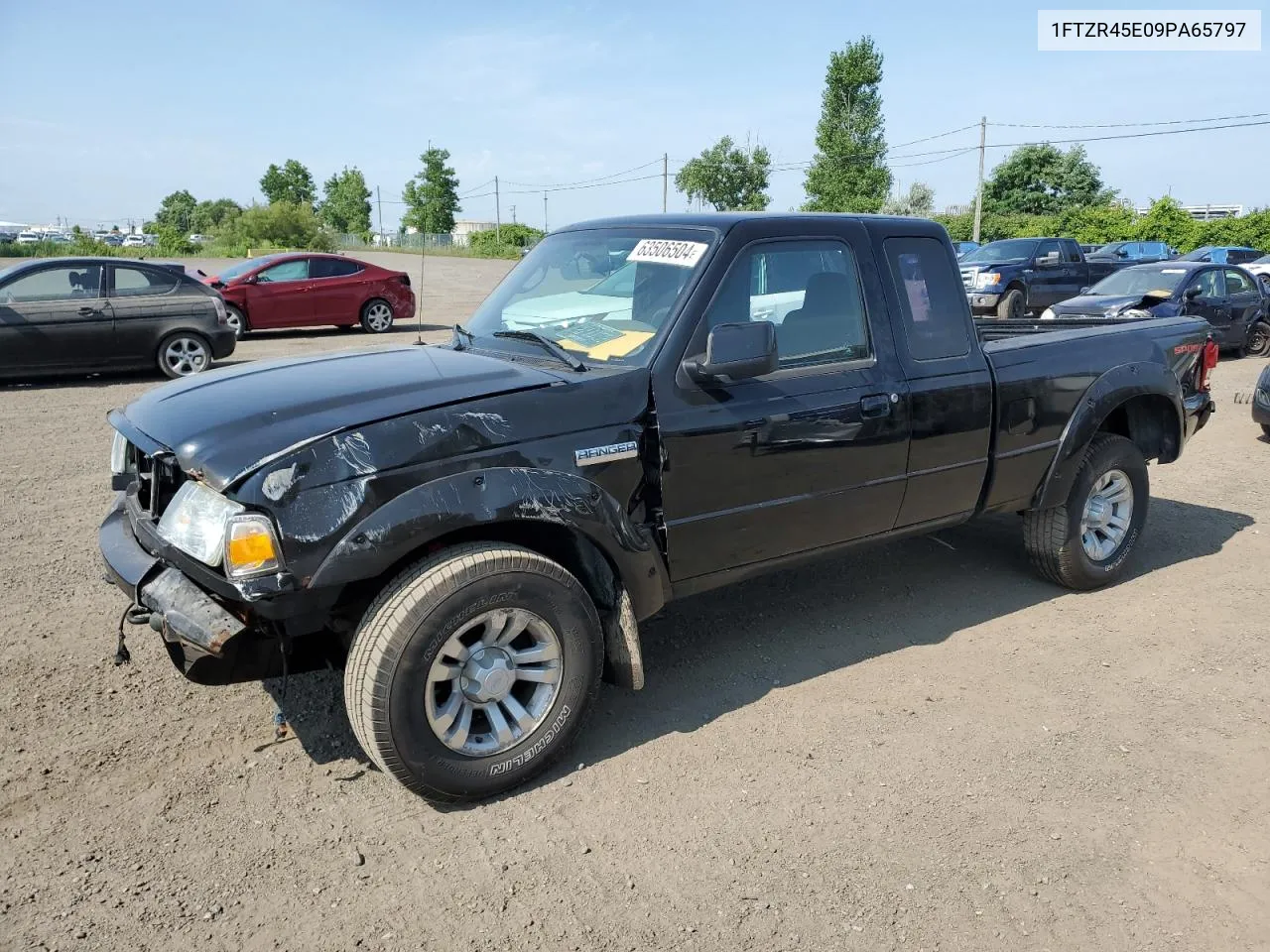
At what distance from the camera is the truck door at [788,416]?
370 cm

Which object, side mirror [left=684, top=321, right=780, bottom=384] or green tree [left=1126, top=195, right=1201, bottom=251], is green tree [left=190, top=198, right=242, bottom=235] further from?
side mirror [left=684, top=321, right=780, bottom=384]

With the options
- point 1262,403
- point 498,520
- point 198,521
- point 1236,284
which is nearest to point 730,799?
point 498,520

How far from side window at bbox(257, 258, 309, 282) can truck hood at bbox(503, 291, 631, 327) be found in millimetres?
13975

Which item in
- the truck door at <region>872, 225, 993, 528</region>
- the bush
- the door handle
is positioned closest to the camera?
the door handle

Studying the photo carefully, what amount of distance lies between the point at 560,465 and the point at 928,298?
6.84 feet

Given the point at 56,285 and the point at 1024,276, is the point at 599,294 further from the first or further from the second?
the point at 1024,276

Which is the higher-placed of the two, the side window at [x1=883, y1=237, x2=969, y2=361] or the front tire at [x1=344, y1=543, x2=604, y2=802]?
the side window at [x1=883, y1=237, x2=969, y2=361]

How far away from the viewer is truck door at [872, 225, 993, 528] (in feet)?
14.2

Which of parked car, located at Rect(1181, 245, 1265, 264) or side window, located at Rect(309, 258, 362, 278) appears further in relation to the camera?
parked car, located at Rect(1181, 245, 1265, 264)

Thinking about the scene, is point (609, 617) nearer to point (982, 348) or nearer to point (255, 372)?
point (255, 372)

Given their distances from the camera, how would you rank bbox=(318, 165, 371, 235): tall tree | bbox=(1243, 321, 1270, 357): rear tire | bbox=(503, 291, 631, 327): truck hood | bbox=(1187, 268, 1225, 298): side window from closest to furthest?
bbox=(503, 291, 631, 327): truck hood, bbox=(1187, 268, 1225, 298): side window, bbox=(1243, 321, 1270, 357): rear tire, bbox=(318, 165, 371, 235): tall tree

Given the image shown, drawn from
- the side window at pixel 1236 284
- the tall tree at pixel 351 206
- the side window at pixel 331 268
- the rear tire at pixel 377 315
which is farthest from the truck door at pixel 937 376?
the tall tree at pixel 351 206

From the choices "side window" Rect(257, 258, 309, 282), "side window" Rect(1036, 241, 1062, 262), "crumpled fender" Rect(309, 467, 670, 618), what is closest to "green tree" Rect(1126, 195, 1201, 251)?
"side window" Rect(1036, 241, 1062, 262)

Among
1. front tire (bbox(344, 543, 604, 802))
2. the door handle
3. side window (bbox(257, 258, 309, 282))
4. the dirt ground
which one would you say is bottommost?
the dirt ground
